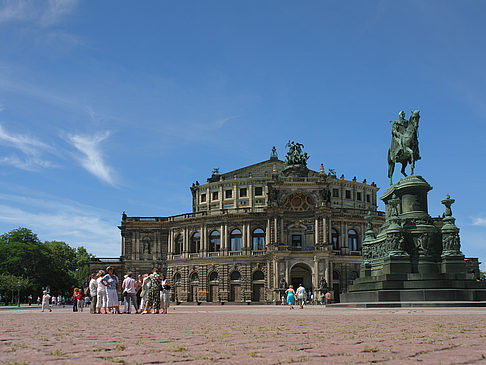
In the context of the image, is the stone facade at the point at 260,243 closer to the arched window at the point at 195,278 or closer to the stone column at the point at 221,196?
the arched window at the point at 195,278

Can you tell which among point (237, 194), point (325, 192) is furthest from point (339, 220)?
point (237, 194)

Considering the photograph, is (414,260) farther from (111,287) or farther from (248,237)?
(248,237)

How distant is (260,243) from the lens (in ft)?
220

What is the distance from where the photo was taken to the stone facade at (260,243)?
63.1 metres

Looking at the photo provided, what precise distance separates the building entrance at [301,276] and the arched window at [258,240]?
509cm

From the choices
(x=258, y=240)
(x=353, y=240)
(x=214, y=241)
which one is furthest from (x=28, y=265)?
(x=353, y=240)

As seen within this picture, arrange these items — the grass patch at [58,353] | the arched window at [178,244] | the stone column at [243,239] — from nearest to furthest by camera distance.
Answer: the grass patch at [58,353] < the stone column at [243,239] < the arched window at [178,244]

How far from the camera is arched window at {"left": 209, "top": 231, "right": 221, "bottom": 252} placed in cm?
6869

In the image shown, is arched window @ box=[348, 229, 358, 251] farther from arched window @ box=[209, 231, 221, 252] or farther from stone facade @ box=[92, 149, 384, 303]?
arched window @ box=[209, 231, 221, 252]

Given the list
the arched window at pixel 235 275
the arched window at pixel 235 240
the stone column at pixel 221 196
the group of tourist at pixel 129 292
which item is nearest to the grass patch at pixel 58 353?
the group of tourist at pixel 129 292

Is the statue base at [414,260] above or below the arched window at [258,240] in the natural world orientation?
below

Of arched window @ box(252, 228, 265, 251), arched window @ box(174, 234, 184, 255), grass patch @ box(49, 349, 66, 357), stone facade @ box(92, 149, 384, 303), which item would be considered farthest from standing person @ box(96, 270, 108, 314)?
arched window @ box(174, 234, 184, 255)

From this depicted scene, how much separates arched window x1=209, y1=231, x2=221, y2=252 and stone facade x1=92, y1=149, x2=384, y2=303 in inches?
5.1

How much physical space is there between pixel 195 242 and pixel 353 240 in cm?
2061
